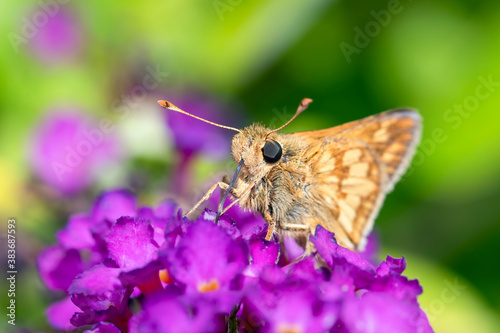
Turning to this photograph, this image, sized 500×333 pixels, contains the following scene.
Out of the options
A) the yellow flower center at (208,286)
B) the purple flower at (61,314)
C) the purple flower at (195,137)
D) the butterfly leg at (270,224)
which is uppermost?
the yellow flower center at (208,286)

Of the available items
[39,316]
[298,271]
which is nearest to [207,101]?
[39,316]

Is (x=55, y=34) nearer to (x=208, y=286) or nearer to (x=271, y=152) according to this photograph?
(x=271, y=152)

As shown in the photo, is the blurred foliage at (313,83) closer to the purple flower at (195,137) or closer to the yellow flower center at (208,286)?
the purple flower at (195,137)

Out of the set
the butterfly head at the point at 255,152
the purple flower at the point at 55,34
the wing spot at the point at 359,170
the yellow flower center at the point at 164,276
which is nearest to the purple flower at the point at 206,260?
the yellow flower center at the point at 164,276

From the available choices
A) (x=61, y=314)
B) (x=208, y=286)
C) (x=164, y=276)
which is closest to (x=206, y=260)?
(x=208, y=286)

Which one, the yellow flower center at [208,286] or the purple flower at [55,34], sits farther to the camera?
the purple flower at [55,34]

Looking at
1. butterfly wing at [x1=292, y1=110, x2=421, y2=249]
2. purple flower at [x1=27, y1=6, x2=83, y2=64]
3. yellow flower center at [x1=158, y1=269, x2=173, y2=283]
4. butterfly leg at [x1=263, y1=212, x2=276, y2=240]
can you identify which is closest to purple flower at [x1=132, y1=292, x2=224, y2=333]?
yellow flower center at [x1=158, y1=269, x2=173, y2=283]

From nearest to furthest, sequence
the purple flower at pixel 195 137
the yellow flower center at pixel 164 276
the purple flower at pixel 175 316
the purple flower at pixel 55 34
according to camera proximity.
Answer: the purple flower at pixel 175 316
the yellow flower center at pixel 164 276
the purple flower at pixel 195 137
the purple flower at pixel 55 34
